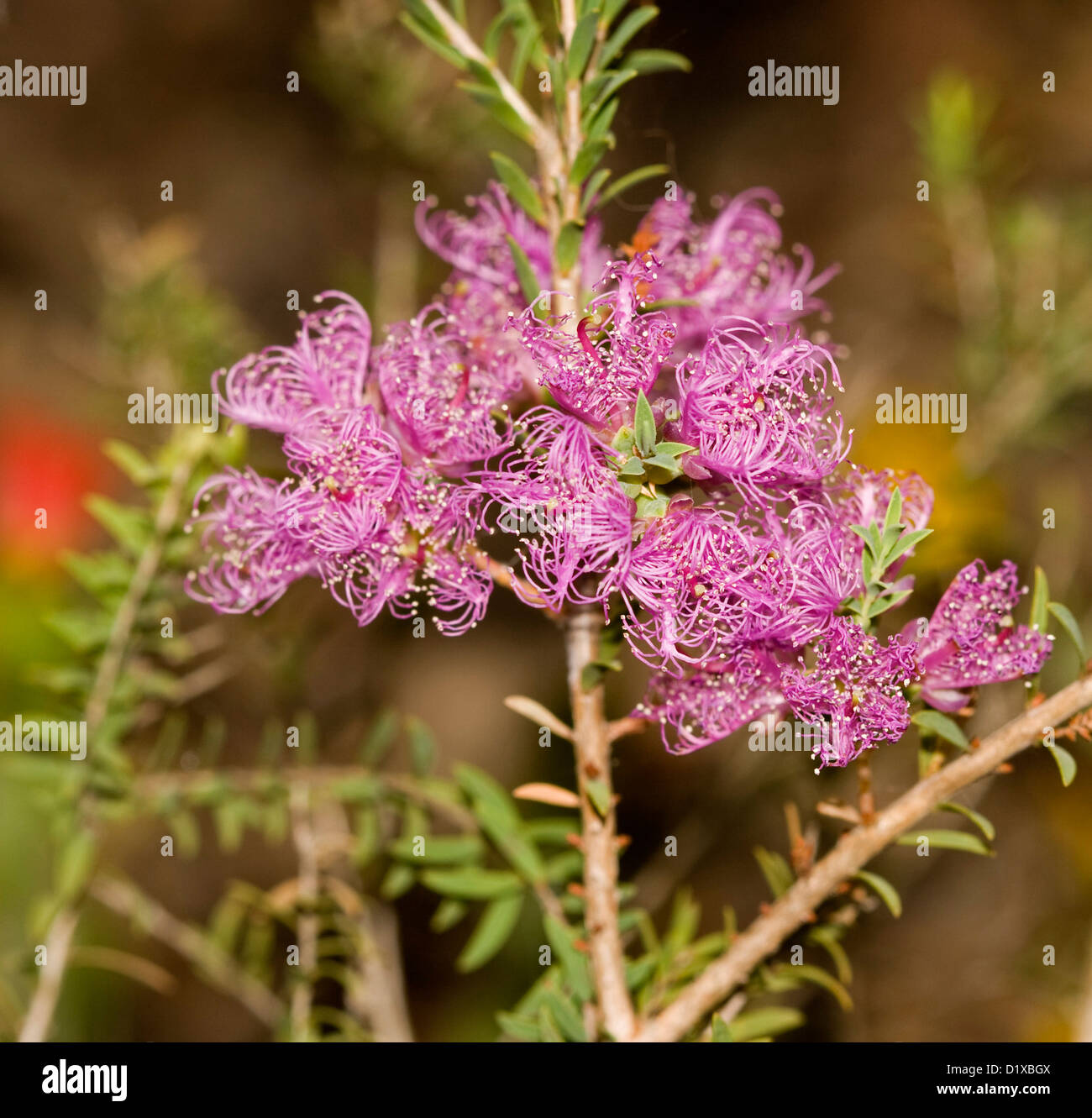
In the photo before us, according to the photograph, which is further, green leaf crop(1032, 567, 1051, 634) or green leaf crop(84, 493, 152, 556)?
green leaf crop(84, 493, 152, 556)

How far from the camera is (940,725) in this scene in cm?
65

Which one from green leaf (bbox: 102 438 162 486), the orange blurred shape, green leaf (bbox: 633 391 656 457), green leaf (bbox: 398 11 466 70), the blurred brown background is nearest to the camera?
green leaf (bbox: 633 391 656 457)

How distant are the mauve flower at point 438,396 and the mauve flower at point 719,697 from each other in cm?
21

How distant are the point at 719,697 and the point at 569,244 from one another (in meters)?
0.34

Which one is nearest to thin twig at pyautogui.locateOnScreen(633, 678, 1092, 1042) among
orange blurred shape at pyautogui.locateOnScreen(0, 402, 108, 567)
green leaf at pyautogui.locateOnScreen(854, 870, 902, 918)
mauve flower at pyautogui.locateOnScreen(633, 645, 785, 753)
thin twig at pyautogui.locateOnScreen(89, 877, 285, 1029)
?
green leaf at pyautogui.locateOnScreen(854, 870, 902, 918)

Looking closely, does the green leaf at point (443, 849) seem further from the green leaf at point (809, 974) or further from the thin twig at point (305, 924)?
the green leaf at point (809, 974)

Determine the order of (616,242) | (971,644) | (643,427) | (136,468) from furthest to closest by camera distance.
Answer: (616,242) → (136,468) → (971,644) → (643,427)

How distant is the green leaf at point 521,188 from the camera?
689mm

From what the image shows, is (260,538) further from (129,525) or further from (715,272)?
(715,272)

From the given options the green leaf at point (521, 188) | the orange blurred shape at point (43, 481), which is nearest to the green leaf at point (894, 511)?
the green leaf at point (521, 188)

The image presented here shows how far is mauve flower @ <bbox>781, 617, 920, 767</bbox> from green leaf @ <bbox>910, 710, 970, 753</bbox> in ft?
0.11

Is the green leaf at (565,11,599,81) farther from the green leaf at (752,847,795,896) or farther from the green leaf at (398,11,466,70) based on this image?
the green leaf at (752,847,795,896)

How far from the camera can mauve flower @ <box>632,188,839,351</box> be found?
77 cm

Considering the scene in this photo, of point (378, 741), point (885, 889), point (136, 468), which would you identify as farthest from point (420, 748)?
point (885, 889)
